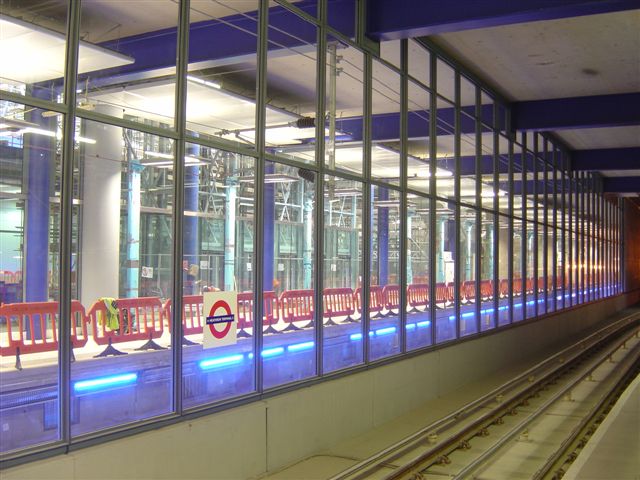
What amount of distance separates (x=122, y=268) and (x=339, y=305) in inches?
128

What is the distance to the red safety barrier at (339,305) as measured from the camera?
32.0 ft

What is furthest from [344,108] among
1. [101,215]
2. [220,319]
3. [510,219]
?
[510,219]

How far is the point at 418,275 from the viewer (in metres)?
11.6

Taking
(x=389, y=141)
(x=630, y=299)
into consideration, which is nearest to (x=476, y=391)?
(x=389, y=141)

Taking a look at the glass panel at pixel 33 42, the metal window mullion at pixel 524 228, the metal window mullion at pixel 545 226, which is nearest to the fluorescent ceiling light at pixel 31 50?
the glass panel at pixel 33 42

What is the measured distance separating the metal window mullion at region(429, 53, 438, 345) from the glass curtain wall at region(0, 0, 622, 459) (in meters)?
0.05

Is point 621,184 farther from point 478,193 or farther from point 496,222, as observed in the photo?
point 478,193

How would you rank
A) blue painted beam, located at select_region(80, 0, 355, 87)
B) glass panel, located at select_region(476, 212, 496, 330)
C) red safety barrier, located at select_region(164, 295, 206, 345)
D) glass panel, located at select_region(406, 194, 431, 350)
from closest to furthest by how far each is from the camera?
1. red safety barrier, located at select_region(164, 295, 206, 345)
2. blue painted beam, located at select_region(80, 0, 355, 87)
3. glass panel, located at select_region(406, 194, 431, 350)
4. glass panel, located at select_region(476, 212, 496, 330)

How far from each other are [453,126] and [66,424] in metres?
9.76

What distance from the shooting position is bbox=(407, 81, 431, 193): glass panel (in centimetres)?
1148

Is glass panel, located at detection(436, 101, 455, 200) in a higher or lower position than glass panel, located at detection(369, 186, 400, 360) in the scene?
higher

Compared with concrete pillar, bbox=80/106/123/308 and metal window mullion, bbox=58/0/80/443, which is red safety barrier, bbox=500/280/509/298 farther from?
metal window mullion, bbox=58/0/80/443

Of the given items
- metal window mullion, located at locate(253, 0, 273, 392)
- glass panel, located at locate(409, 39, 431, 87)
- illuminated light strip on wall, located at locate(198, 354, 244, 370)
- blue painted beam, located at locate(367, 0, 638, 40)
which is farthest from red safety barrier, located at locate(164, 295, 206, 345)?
glass panel, located at locate(409, 39, 431, 87)

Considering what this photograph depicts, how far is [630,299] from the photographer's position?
39.3 meters
